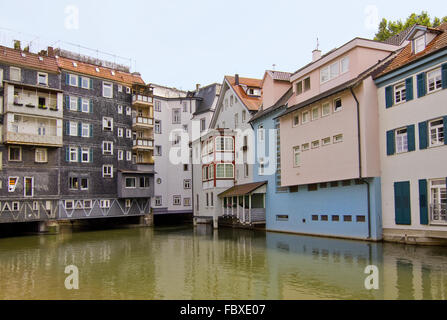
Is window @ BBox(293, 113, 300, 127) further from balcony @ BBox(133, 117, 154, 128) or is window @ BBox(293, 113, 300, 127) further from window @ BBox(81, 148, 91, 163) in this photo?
window @ BBox(81, 148, 91, 163)

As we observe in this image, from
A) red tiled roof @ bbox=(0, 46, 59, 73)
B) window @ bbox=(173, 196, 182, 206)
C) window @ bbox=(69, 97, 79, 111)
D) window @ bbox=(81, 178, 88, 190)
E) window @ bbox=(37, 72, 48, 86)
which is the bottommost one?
window @ bbox=(173, 196, 182, 206)

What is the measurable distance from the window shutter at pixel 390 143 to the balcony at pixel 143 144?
107 ft

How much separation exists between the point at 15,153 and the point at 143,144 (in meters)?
14.8

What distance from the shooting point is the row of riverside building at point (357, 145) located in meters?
21.4

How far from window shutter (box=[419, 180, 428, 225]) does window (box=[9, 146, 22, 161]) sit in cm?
3509

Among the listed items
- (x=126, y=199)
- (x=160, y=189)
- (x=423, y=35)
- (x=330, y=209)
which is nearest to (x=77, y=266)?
(x=330, y=209)

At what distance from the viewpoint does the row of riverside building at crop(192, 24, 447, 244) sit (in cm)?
2144

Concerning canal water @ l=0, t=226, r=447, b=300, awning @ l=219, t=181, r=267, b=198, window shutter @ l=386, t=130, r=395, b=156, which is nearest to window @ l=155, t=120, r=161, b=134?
awning @ l=219, t=181, r=267, b=198

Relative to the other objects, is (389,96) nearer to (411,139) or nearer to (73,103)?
(411,139)

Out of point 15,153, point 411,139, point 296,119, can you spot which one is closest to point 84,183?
point 15,153

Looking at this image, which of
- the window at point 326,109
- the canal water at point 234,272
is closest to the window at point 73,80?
the canal water at point 234,272

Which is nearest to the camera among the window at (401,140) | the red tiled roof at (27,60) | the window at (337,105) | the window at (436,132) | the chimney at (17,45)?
the window at (436,132)

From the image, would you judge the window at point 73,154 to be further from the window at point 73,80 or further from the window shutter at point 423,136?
the window shutter at point 423,136

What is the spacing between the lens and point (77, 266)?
1938cm
